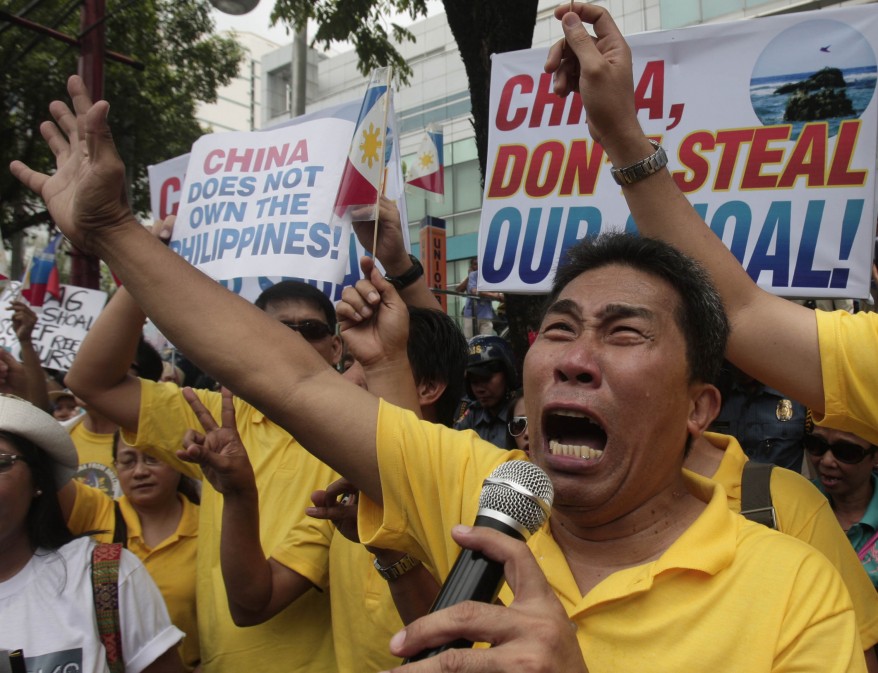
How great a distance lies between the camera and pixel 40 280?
5824 millimetres

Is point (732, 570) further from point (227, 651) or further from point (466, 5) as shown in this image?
point (466, 5)

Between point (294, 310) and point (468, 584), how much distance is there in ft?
7.18

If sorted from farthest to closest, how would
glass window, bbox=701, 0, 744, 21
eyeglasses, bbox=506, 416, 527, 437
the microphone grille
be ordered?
glass window, bbox=701, 0, 744, 21, eyeglasses, bbox=506, 416, 527, 437, the microphone grille

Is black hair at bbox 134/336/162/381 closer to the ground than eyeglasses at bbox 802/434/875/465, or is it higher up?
higher up

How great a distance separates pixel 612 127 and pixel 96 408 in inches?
78.4

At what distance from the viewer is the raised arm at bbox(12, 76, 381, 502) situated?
1599mm

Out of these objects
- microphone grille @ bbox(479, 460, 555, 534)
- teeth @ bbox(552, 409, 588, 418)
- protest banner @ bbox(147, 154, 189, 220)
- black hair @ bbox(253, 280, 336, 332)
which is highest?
protest banner @ bbox(147, 154, 189, 220)

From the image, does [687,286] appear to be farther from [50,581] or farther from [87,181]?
[50,581]

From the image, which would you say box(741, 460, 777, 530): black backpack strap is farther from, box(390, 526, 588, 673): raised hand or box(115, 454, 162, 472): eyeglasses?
box(115, 454, 162, 472): eyeglasses

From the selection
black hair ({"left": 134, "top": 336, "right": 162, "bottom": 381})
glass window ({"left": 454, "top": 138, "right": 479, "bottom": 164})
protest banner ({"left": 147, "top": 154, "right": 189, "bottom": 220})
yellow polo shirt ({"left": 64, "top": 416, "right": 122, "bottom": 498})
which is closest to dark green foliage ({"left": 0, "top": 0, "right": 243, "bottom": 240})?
glass window ({"left": 454, "top": 138, "right": 479, "bottom": 164})

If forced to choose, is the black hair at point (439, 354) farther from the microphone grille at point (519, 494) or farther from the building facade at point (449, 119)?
the building facade at point (449, 119)

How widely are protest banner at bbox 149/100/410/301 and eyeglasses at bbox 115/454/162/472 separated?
1004 millimetres

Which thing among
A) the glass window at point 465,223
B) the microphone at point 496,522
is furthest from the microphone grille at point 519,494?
the glass window at point 465,223

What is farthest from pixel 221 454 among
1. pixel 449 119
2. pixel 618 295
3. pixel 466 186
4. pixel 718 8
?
pixel 449 119
